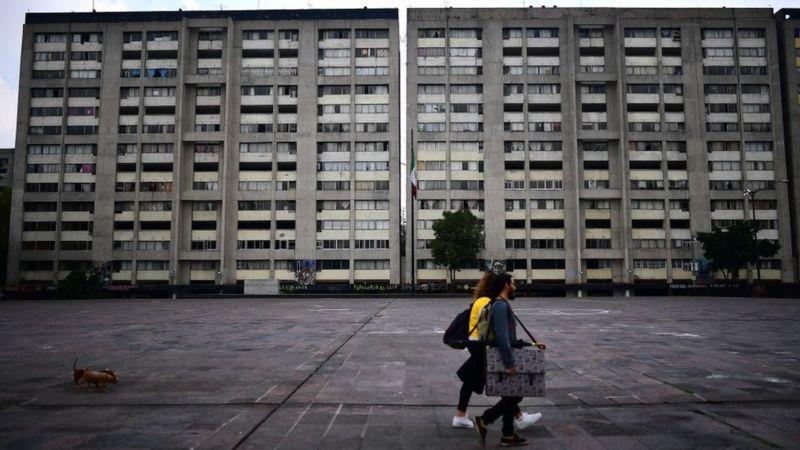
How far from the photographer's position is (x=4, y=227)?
7425 cm

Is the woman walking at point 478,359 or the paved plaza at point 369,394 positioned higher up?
the woman walking at point 478,359

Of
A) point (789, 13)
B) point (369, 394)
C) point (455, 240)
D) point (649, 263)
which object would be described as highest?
point (789, 13)

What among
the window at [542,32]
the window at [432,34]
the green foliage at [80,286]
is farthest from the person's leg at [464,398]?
the window at [542,32]

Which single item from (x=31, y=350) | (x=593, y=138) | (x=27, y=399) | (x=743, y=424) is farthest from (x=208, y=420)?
(x=593, y=138)

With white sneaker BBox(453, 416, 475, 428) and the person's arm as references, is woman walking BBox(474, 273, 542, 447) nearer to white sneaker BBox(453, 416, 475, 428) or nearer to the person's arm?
the person's arm

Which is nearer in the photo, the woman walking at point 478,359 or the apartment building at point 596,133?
the woman walking at point 478,359

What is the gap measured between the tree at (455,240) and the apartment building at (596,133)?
4.52 meters

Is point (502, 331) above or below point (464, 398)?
above

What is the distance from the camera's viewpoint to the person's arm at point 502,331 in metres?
5.31

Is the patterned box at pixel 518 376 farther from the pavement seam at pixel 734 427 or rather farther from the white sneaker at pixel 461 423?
the pavement seam at pixel 734 427

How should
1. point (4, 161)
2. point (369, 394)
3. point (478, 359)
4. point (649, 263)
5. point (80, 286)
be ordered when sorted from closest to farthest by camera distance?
point (478, 359) → point (369, 394) → point (80, 286) → point (649, 263) → point (4, 161)

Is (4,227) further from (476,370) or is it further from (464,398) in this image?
(476,370)

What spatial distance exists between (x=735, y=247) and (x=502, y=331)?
61.9 meters

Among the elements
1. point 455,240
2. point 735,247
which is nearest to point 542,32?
point 455,240
